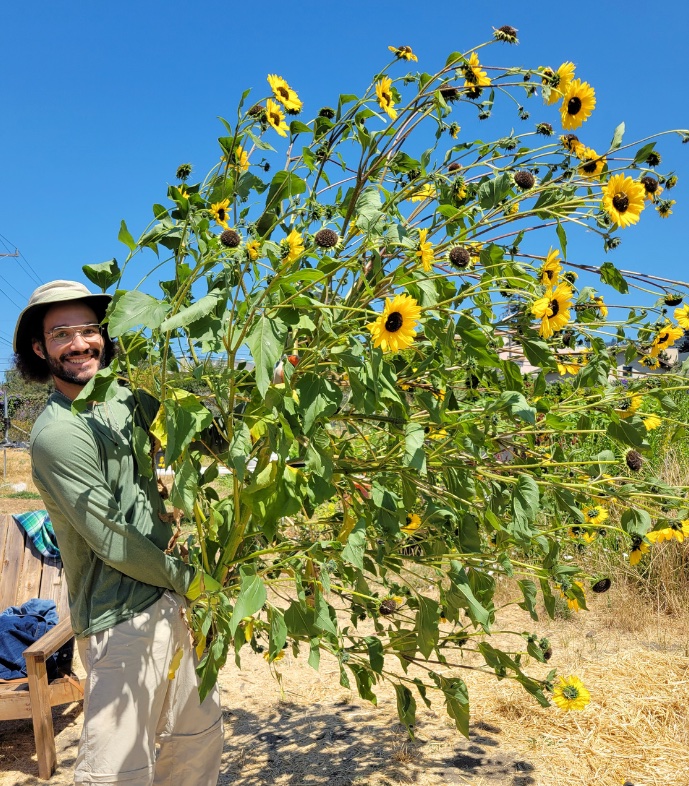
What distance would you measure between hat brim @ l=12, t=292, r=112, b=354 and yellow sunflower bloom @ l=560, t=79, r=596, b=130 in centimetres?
118

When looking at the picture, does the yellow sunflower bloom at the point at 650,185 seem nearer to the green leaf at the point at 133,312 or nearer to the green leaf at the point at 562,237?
the green leaf at the point at 562,237

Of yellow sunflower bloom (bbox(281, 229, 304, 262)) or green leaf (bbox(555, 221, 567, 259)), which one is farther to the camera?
yellow sunflower bloom (bbox(281, 229, 304, 262))

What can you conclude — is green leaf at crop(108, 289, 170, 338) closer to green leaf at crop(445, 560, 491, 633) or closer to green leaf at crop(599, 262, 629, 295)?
green leaf at crop(445, 560, 491, 633)

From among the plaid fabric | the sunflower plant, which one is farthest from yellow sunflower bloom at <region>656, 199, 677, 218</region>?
the plaid fabric

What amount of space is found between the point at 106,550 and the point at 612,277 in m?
1.27

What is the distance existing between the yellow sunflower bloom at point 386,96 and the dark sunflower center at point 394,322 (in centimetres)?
59

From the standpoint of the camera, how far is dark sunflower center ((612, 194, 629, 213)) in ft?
4.73

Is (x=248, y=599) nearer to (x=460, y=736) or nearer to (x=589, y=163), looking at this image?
(x=589, y=163)

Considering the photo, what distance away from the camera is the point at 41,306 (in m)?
1.94

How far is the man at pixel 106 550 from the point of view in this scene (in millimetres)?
1699

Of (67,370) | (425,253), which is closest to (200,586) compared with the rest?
(67,370)

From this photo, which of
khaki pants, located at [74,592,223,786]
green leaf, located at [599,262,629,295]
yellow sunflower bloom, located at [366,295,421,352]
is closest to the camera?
yellow sunflower bloom, located at [366,295,421,352]

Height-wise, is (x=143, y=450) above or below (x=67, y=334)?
below

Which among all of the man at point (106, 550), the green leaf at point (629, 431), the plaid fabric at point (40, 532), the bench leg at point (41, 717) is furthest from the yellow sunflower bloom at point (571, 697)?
the plaid fabric at point (40, 532)
